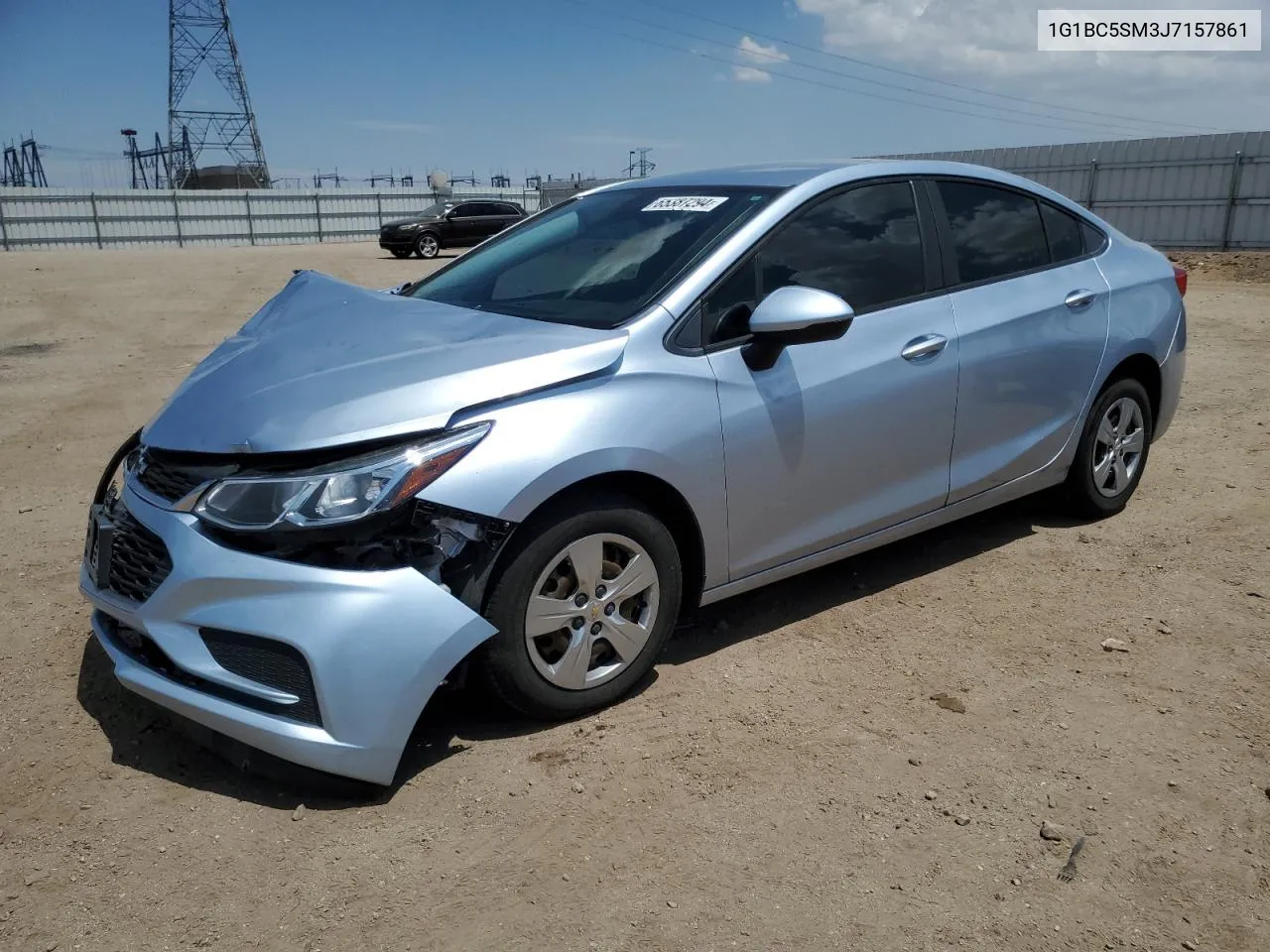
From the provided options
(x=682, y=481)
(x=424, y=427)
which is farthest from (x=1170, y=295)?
(x=424, y=427)

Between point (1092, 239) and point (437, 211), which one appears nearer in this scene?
point (1092, 239)

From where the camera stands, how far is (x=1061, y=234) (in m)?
4.71

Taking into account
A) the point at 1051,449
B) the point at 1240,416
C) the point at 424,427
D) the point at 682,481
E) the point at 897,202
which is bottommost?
the point at 1240,416

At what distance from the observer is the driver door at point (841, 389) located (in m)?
3.43

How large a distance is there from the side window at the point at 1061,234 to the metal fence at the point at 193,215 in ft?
111

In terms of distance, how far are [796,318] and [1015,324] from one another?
145cm

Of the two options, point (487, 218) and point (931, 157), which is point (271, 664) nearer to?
point (487, 218)

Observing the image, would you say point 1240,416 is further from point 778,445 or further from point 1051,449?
point 778,445

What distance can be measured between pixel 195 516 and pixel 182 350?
26.5 feet

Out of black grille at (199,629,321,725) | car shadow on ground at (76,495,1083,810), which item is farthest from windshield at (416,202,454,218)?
black grille at (199,629,321,725)

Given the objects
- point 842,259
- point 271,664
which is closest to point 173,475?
point 271,664

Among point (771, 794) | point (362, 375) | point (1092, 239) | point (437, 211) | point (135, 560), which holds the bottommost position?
point (771, 794)

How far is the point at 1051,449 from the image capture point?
4.59 m

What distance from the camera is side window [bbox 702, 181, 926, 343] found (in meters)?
3.47
